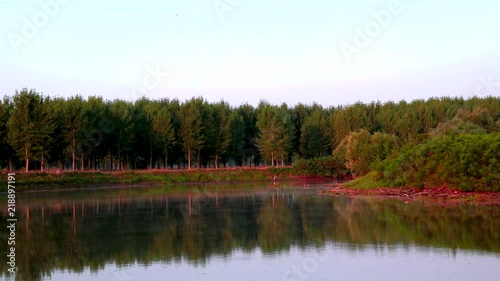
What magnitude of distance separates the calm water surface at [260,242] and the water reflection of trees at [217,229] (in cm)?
5

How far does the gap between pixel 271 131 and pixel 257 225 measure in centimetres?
5901

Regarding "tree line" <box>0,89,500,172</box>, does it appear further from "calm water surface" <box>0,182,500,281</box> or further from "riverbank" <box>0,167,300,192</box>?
"calm water surface" <box>0,182,500,281</box>

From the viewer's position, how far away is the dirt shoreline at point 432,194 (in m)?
42.1

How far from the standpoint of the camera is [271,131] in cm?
9231

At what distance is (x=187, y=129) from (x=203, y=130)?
3.29m

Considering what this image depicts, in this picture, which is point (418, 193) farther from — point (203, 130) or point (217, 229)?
point (203, 130)

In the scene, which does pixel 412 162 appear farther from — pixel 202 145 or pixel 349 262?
pixel 202 145

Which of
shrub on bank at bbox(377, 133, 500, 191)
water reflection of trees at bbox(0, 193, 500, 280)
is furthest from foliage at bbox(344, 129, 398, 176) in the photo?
water reflection of trees at bbox(0, 193, 500, 280)

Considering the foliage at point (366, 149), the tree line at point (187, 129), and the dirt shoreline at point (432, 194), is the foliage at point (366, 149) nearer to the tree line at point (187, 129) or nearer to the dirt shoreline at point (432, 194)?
the tree line at point (187, 129)

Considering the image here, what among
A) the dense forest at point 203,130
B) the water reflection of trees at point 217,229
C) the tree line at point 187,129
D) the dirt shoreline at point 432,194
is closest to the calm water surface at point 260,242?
the water reflection of trees at point 217,229

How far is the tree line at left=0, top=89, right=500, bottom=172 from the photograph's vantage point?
68.0 m

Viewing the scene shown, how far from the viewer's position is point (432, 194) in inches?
1807

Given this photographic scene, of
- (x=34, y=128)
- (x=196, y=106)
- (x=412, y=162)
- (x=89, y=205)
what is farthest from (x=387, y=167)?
(x=196, y=106)

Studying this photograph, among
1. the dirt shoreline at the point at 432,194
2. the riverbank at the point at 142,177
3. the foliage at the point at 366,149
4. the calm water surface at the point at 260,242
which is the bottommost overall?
the calm water surface at the point at 260,242
